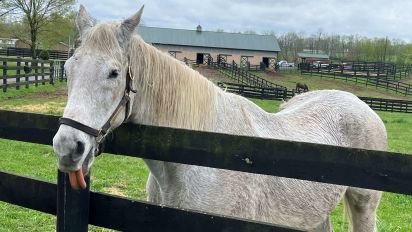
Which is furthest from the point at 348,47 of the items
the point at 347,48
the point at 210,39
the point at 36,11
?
the point at 36,11

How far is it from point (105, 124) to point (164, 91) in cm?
65

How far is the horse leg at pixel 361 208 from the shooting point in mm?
4836

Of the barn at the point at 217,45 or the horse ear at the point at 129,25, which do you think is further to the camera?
the barn at the point at 217,45

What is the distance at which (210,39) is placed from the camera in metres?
66.8

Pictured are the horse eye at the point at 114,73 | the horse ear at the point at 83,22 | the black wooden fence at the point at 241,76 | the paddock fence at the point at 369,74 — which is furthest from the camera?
the paddock fence at the point at 369,74

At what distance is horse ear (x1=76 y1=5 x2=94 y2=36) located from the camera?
9.71ft

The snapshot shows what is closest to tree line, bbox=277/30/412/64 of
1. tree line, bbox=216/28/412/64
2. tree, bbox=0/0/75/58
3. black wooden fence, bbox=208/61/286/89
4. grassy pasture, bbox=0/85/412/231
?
tree line, bbox=216/28/412/64

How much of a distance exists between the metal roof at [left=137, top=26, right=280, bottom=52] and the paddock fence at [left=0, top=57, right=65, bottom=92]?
106 ft

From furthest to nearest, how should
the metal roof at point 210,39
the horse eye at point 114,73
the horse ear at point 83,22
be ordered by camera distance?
the metal roof at point 210,39 < the horse ear at point 83,22 < the horse eye at point 114,73

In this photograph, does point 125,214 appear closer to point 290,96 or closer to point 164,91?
point 164,91

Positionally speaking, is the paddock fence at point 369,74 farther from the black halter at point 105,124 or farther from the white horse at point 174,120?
the black halter at point 105,124

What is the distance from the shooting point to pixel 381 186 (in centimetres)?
222

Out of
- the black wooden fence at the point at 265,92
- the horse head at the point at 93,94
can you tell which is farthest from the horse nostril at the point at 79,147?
the black wooden fence at the point at 265,92

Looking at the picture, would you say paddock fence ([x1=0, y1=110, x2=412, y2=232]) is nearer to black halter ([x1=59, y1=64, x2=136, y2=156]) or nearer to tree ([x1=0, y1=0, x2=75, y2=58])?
black halter ([x1=59, y1=64, x2=136, y2=156])
